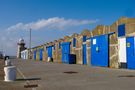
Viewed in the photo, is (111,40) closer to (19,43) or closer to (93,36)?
(93,36)

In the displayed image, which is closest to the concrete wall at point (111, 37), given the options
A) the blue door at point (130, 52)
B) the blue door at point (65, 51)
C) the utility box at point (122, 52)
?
the blue door at point (130, 52)

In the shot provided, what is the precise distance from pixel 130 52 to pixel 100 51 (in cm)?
778

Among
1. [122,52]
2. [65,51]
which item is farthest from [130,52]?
[65,51]

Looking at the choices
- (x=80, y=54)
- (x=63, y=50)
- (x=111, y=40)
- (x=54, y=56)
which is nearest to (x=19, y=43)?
(x=54, y=56)

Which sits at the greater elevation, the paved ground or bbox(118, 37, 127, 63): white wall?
bbox(118, 37, 127, 63): white wall

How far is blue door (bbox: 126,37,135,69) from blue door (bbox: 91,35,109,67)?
5118 millimetres

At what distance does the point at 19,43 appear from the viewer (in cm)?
14738

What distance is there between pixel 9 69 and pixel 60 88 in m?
5.13

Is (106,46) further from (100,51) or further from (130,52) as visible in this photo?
(130,52)

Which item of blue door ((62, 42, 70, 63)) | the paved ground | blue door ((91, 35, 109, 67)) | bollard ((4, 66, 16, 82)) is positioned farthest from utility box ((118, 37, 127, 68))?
blue door ((62, 42, 70, 63))

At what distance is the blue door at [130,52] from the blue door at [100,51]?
5118mm

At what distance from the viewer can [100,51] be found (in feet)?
113

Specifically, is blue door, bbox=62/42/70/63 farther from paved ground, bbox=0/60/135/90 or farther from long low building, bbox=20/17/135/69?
paved ground, bbox=0/60/135/90

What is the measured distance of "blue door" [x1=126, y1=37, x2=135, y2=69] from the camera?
26.3m
